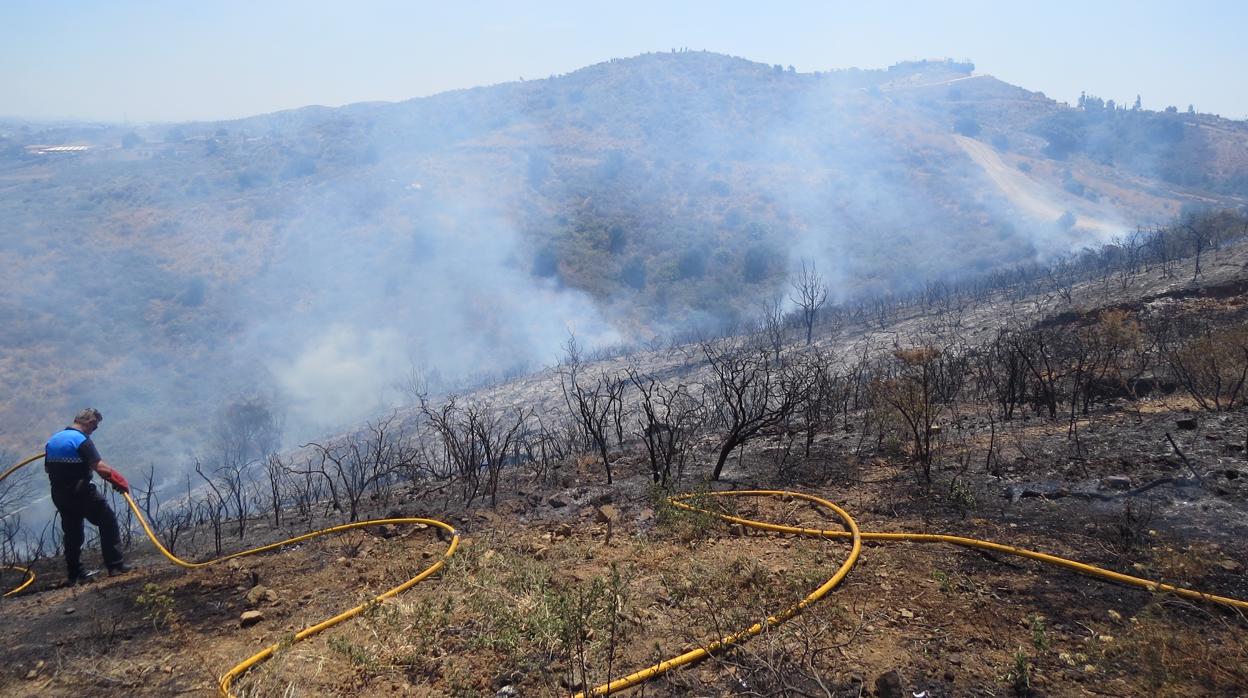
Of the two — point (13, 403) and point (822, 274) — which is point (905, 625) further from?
point (822, 274)

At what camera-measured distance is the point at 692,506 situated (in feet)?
18.8

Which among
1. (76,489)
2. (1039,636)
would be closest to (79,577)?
(76,489)

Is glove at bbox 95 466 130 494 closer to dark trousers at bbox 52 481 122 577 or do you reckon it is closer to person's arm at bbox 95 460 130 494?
person's arm at bbox 95 460 130 494

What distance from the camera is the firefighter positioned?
5.99m

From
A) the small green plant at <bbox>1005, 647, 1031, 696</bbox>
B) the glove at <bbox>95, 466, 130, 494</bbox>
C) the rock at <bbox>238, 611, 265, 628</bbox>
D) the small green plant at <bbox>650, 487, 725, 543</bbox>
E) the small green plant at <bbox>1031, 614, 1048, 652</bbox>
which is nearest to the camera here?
the small green plant at <bbox>1005, 647, 1031, 696</bbox>

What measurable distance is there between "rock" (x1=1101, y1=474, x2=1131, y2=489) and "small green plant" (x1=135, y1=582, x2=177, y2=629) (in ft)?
23.1

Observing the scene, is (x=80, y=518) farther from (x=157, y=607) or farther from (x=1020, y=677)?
(x=1020, y=677)

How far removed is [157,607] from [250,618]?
92 centimetres

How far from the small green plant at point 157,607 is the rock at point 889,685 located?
169 inches

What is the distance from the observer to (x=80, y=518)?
6.07m

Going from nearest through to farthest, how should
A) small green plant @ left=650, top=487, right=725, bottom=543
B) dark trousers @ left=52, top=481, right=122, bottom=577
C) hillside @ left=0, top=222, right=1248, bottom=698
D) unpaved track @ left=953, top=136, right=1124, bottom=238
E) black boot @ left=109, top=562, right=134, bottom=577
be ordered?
1. hillside @ left=0, top=222, right=1248, bottom=698
2. small green plant @ left=650, top=487, right=725, bottom=543
3. dark trousers @ left=52, top=481, right=122, bottom=577
4. black boot @ left=109, top=562, right=134, bottom=577
5. unpaved track @ left=953, top=136, right=1124, bottom=238

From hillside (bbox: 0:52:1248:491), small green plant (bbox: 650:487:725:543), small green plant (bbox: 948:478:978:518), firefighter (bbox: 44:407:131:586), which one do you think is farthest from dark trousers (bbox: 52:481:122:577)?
hillside (bbox: 0:52:1248:491)

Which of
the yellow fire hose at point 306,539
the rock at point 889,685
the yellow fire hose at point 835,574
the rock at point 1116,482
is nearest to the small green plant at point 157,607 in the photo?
the yellow fire hose at point 306,539

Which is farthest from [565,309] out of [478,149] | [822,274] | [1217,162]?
[1217,162]
